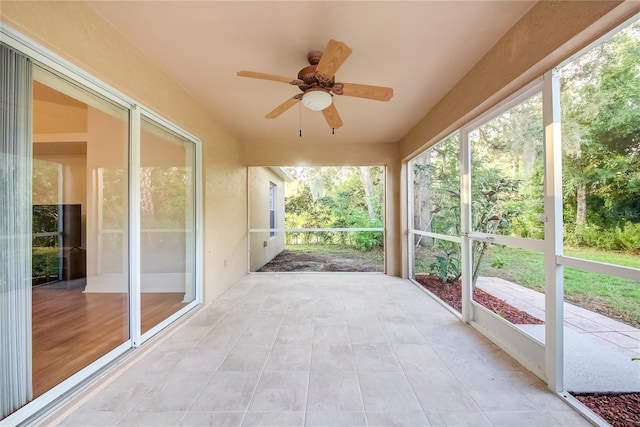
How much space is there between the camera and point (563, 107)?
1726mm

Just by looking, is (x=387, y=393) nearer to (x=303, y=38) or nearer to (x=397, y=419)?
(x=397, y=419)

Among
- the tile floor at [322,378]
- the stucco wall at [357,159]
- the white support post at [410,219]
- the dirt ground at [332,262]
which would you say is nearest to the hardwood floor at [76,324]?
the tile floor at [322,378]

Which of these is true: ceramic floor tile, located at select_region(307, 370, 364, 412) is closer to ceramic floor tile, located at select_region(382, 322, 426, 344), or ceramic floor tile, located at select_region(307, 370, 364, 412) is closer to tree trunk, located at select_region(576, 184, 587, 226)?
ceramic floor tile, located at select_region(382, 322, 426, 344)

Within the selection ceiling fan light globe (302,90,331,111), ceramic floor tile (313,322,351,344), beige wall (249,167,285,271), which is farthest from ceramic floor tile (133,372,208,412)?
beige wall (249,167,285,271)

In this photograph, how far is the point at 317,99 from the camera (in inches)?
82.5

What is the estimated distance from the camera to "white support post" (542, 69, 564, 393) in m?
1.72

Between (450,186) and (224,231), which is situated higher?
(450,186)

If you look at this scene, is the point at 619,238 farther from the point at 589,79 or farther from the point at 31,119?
the point at 31,119

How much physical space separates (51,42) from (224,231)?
115 inches

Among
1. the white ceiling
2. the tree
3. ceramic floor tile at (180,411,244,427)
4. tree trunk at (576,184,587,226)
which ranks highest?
the white ceiling

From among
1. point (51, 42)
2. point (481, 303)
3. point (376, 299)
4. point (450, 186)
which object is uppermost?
point (51, 42)

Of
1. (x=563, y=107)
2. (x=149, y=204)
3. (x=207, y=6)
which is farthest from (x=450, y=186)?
(x=149, y=204)

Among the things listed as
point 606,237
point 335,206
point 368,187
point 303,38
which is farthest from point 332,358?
point 368,187

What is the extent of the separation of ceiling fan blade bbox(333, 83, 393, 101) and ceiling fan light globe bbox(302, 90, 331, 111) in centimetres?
9
